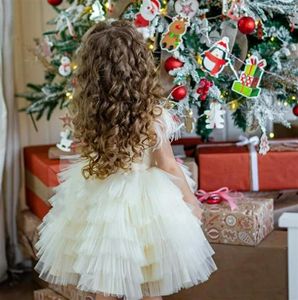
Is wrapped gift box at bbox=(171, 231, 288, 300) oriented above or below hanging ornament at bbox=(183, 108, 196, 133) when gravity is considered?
below

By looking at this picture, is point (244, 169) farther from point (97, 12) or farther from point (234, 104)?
point (97, 12)

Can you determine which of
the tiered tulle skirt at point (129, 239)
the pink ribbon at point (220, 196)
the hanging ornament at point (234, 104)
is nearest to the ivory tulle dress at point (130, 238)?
the tiered tulle skirt at point (129, 239)

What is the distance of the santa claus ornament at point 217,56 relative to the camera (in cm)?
211

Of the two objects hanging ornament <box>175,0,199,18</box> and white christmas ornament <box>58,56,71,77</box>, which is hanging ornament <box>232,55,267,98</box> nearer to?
hanging ornament <box>175,0,199,18</box>

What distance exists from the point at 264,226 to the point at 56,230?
0.66 meters

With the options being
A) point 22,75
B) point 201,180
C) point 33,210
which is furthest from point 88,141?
point 22,75

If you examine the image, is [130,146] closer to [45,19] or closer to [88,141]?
[88,141]

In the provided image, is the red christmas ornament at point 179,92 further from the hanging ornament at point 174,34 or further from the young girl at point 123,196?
the young girl at point 123,196

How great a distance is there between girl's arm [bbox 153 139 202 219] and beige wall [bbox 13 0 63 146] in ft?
4.25

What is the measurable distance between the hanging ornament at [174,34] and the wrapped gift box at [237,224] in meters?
0.52

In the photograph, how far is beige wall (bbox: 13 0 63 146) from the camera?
9.64 feet

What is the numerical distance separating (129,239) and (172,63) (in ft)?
2.31

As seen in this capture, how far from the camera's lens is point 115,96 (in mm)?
1689

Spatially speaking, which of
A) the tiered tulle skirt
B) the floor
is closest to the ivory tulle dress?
the tiered tulle skirt
